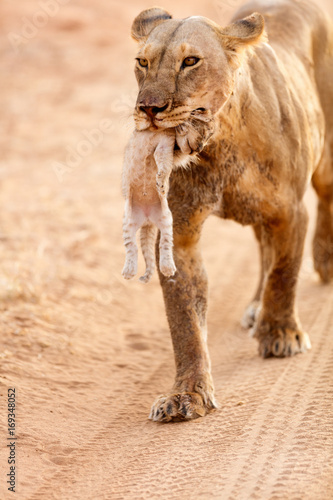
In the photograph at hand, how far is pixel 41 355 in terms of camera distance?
464cm

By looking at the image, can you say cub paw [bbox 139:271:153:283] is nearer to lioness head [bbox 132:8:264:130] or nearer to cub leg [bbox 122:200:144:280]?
cub leg [bbox 122:200:144:280]

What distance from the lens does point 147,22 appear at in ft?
13.1

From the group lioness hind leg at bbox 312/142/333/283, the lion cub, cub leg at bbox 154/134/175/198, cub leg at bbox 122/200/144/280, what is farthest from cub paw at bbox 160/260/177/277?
lioness hind leg at bbox 312/142/333/283

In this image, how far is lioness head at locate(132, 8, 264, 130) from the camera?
3391 millimetres

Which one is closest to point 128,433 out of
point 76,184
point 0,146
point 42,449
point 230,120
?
point 42,449

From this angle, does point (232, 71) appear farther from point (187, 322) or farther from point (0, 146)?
point (0, 146)

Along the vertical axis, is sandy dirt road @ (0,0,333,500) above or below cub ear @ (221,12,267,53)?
below

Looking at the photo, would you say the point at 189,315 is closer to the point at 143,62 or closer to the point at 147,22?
the point at 143,62

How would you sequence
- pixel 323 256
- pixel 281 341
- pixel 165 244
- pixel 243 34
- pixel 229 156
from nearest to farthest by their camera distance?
pixel 165 244, pixel 243 34, pixel 229 156, pixel 281 341, pixel 323 256

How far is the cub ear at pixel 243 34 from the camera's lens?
12.3ft

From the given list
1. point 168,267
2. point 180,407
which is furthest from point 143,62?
point 180,407

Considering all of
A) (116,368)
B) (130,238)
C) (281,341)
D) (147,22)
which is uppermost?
(147,22)

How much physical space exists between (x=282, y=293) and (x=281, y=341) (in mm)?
275

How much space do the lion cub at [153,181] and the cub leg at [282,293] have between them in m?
1.08
